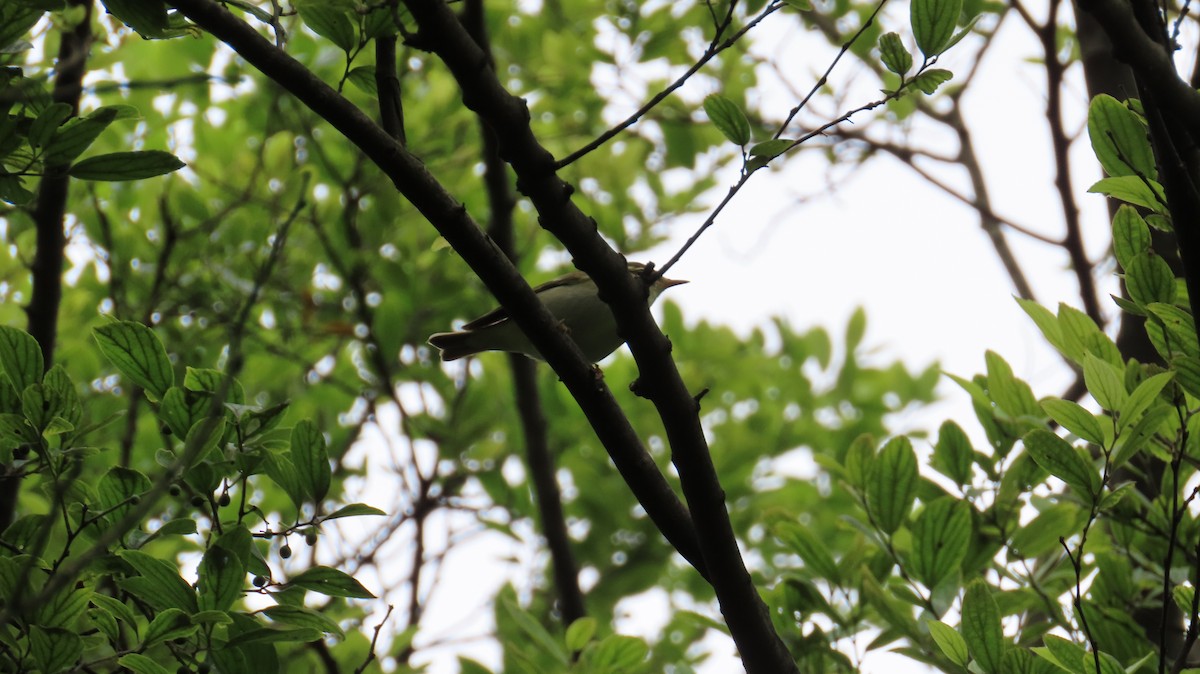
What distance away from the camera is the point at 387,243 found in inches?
209

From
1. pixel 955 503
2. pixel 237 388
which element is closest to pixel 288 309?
pixel 237 388

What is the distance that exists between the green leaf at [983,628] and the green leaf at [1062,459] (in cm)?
29

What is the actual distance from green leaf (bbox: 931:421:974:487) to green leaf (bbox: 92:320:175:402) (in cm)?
206

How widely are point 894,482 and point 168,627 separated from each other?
6.02ft

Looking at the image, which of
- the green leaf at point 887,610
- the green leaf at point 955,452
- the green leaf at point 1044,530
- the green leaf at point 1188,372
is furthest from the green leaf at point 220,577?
the green leaf at point 1044,530

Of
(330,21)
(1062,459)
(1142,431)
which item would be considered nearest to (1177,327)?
(1142,431)

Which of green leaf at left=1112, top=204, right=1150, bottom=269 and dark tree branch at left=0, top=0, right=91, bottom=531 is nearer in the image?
green leaf at left=1112, top=204, right=1150, bottom=269

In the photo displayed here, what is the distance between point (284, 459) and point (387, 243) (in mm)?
3083

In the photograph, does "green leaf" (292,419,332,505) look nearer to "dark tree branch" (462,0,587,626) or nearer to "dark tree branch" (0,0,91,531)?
"dark tree branch" (0,0,91,531)

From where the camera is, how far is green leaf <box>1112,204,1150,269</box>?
2232 millimetres

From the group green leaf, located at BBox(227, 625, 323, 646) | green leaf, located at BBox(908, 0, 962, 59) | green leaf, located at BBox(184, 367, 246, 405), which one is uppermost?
green leaf, located at BBox(908, 0, 962, 59)

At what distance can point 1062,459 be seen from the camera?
2.33m

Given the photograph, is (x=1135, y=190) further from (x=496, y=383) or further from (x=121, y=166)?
(x=496, y=383)

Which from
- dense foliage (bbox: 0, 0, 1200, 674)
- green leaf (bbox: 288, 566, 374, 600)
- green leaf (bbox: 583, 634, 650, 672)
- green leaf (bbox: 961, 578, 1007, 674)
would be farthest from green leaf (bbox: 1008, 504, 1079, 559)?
green leaf (bbox: 288, 566, 374, 600)
